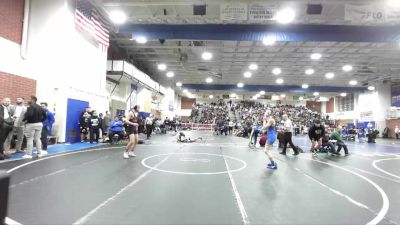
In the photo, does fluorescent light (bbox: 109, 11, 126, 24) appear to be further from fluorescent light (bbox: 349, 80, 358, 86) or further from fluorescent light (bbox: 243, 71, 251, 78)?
fluorescent light (bbox: 349, 80, 358, 86)

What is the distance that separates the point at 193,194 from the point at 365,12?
1061 centimetres

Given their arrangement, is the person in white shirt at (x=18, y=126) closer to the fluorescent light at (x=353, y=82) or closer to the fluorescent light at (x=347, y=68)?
the fluorescent light at (x=347, y=68)

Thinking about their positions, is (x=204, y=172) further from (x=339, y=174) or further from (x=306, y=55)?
(x=306, y=55)

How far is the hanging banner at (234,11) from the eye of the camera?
483 inches

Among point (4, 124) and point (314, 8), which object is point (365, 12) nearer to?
point (314, 8)

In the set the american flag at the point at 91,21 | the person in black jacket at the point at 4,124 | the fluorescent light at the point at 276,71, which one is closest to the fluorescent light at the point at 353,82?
the fluorescent light at the point at 276,71

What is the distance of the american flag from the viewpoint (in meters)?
13.9

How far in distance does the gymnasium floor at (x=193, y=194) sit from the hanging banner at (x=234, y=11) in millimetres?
6474

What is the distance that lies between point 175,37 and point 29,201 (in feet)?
40.3

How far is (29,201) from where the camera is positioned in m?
4.62

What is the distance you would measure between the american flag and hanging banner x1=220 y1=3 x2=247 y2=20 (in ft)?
21.5

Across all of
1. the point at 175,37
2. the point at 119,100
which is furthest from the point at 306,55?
the point at 119,100

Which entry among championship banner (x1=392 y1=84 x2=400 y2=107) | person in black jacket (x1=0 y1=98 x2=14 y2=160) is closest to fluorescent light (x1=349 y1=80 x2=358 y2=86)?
championship banner (x1=392 y1=84 x2=400 y2=107)

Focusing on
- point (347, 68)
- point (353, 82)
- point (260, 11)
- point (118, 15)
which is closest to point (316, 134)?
point (260, 11)
